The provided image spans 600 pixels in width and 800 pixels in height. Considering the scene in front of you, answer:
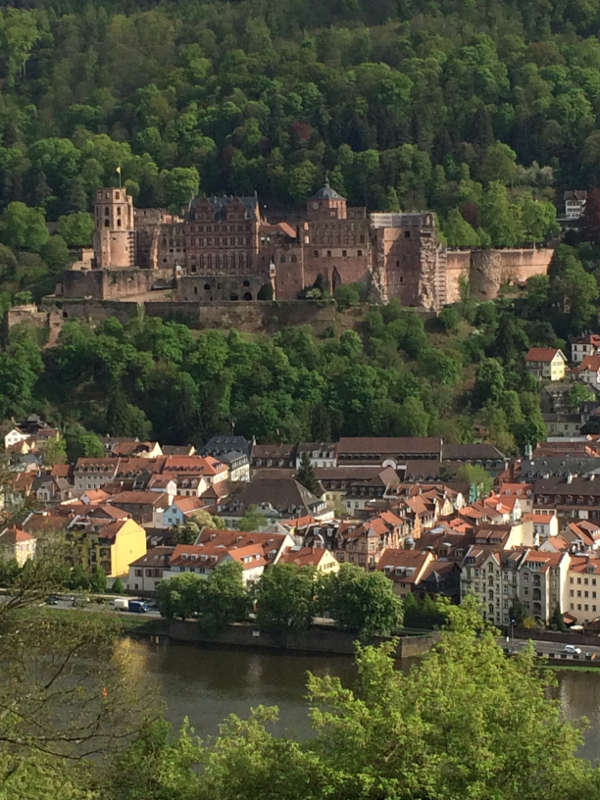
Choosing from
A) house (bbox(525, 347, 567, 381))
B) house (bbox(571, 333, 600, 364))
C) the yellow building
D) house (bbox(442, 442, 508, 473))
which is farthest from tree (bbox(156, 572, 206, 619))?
house (bbox(571, 333, 600, 364))

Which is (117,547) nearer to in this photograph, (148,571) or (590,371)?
(148,571)

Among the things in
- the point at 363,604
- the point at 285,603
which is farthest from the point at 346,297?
the point at 363,604

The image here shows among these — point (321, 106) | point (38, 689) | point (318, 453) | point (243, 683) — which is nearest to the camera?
point (38, 689)

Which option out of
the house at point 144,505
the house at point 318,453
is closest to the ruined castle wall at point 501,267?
the house at point 318,453

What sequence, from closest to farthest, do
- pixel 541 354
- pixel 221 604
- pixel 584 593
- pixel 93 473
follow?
pixel 221 604 → pixel 584 593 → pixel 93 473 → pixel 541 354

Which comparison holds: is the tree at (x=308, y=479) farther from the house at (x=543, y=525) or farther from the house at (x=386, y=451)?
the house at (x=543, y=525)

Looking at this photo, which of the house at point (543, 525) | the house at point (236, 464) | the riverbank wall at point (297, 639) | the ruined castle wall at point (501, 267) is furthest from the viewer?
the ruined castle wall at point (501, 267)
